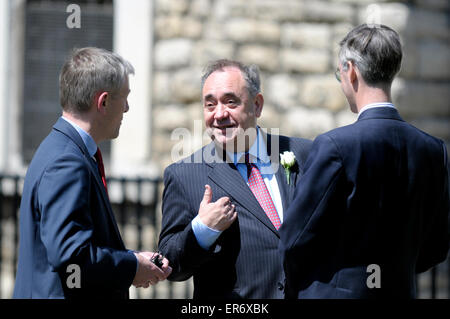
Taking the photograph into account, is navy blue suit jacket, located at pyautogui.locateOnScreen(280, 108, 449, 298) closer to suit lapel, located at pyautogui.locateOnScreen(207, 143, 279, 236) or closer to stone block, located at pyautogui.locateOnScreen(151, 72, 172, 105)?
suit lapel, located at pyautogui.locateOnScreen(207, 143, 279, 236)

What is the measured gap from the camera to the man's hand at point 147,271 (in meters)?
2.70

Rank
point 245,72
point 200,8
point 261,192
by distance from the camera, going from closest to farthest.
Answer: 1. point 261,192
2. point 245,72
3. point 200,8

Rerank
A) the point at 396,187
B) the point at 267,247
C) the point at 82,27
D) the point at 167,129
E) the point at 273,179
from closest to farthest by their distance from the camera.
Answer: the point at 396,187
the point at 267,247
the point at 273,179
the point at 167,129
the point at 82,27

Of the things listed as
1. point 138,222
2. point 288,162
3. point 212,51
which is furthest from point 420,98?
point 288,162

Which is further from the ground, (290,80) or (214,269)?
(290,80)

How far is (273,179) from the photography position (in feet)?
10.4

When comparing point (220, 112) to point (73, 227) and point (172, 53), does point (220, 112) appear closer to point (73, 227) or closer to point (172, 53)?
point (73, 227)

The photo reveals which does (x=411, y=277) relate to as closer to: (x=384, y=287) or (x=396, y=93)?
(x=384, y=287)

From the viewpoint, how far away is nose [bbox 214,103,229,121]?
10.2ft

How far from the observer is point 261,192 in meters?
3.09

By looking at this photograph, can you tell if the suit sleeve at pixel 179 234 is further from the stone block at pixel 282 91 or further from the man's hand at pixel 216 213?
the stone block at pixel 282 91

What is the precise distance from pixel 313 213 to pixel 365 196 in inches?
7.8
